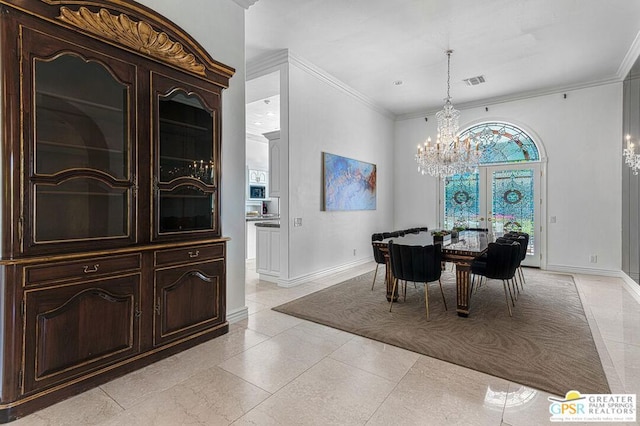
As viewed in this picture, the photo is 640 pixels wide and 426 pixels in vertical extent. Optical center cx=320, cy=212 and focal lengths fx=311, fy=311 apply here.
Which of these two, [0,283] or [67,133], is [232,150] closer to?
[67,133]

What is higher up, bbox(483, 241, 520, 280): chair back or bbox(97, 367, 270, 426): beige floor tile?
bbox(483, 241, 520, 280): chair back

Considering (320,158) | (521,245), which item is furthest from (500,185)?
(320,158)

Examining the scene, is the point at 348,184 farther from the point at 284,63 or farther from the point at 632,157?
the point at 632,157

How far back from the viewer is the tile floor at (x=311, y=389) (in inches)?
73.4

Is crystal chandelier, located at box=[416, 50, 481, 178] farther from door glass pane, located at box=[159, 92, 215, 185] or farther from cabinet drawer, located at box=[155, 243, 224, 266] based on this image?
cabinet drawer, located at box=[155, 243, 224, 266]

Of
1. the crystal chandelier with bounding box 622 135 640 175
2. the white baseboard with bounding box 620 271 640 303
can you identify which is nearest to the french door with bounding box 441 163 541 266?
the white baseboard with bounding box 620 271 640 303

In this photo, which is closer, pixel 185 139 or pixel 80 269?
pixel 80 269

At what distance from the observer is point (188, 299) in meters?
2.73

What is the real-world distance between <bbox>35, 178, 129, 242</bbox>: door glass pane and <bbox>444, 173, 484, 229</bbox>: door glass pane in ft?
21.7

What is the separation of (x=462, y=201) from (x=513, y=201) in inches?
39.0

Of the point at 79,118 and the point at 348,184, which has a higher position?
the point at 79,118

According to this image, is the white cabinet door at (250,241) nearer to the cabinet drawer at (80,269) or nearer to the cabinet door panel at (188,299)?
the cabinet door panel at (188,299)

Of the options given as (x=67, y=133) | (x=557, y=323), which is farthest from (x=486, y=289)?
(x=67, y=133)

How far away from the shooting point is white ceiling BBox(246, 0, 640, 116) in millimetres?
3564
